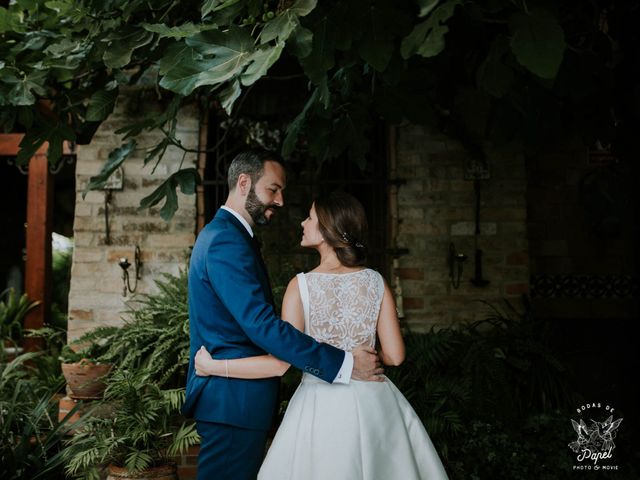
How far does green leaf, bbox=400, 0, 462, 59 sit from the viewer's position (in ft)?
4.76

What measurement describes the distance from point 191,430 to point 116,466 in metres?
0.41

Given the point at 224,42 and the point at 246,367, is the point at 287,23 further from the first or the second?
the point at 246,367

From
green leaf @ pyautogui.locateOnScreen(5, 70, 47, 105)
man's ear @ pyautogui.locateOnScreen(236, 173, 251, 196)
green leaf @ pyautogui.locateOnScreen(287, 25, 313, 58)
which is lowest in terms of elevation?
man's ear @ pyautogui.locateOnScreen(236, 173, 251, 196)

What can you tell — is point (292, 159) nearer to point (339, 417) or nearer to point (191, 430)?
point (191, 430)

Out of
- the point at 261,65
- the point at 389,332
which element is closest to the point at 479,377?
the point at 389,332

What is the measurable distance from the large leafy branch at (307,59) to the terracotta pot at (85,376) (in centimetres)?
124

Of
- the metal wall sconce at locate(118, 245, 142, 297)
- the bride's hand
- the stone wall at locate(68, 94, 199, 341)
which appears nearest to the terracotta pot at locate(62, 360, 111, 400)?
the stone wall at locate(68, 94, 199, 341)

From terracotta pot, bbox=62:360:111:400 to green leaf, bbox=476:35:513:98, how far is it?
2.91 m

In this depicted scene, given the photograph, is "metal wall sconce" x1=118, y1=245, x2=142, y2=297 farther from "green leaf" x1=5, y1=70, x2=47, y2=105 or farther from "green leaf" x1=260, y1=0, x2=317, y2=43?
"green leaf" x1=260, y1=0, x2=317, y2=43

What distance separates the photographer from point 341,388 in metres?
2.32

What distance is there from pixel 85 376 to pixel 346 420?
216 centimetres

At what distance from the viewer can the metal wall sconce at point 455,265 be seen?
14.0 ft

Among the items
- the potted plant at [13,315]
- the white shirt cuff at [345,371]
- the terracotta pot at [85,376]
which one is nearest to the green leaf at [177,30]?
the white shirt cuff at [345,371]

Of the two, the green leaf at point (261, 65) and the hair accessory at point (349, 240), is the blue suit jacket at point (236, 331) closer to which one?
the hair accessory at point (349, 240)
